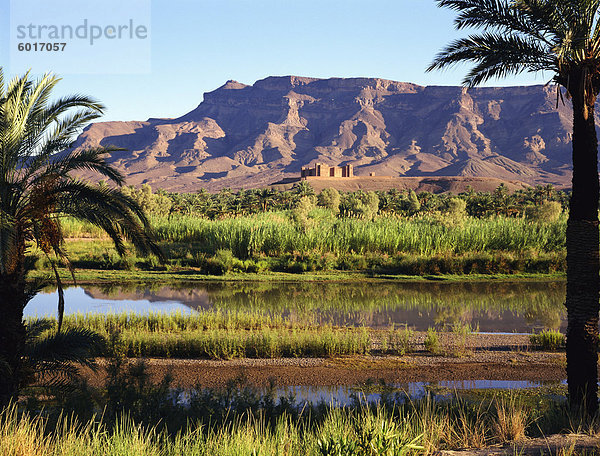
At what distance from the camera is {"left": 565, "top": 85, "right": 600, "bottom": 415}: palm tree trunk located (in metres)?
8.34

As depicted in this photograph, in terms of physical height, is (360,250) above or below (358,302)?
above

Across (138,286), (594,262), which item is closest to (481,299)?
(594,262)

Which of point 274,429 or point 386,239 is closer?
point 274,429

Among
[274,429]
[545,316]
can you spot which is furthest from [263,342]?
[545,316]

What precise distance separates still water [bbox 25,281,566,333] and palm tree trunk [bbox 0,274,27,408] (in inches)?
260

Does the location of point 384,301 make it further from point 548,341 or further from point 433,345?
point 548,341

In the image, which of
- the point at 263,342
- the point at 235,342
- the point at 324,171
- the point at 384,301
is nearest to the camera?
the point at 235,342

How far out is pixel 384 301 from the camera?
1922cm

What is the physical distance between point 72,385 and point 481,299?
47.8 ft

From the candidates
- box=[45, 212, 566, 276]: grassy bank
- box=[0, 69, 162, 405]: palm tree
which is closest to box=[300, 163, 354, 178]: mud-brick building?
box=[45, 212, 566, 276]: grassy bank

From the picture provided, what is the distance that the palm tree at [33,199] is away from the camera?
28.0 ft

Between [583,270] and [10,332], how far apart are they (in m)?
8.64

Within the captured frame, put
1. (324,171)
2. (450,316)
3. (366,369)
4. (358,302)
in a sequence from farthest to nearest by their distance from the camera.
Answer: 1. (324,171)
2. (358,302)
3. (450,316)
4. (366,369)

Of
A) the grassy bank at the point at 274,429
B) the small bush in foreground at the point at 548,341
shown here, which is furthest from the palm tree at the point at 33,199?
the small bush in foreground at the point at 548,341
